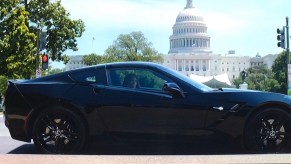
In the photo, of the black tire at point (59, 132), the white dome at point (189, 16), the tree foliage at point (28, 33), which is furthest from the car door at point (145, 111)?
the white dome at point (189, 16)

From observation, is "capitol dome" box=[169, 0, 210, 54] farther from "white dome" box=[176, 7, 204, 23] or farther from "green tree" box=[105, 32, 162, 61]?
"green tree" box=[105, 32, 162, 61]

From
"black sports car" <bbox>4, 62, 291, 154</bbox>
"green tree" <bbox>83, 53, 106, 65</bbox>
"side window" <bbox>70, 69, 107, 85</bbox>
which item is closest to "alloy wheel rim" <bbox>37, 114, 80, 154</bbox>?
"black sports car" <bbox>4, 62, 291, 154</bbox>

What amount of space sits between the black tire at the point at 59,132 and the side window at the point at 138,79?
0.68 metres

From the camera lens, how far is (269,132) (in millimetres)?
5293

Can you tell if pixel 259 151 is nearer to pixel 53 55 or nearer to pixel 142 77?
pixel 142 77

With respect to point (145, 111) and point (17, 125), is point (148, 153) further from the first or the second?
point (17, 125)

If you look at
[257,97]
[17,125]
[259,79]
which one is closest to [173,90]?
[257,97]

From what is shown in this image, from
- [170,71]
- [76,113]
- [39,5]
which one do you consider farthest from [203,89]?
[39,5]

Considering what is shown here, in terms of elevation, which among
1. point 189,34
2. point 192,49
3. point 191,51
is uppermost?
point 189,34

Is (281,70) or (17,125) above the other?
(281,70)

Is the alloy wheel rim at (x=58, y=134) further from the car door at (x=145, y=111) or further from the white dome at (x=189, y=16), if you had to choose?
the white dome at (x=189, y=16)

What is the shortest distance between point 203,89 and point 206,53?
507 ft

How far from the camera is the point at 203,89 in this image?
5512 mm

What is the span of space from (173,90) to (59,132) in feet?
4.69
